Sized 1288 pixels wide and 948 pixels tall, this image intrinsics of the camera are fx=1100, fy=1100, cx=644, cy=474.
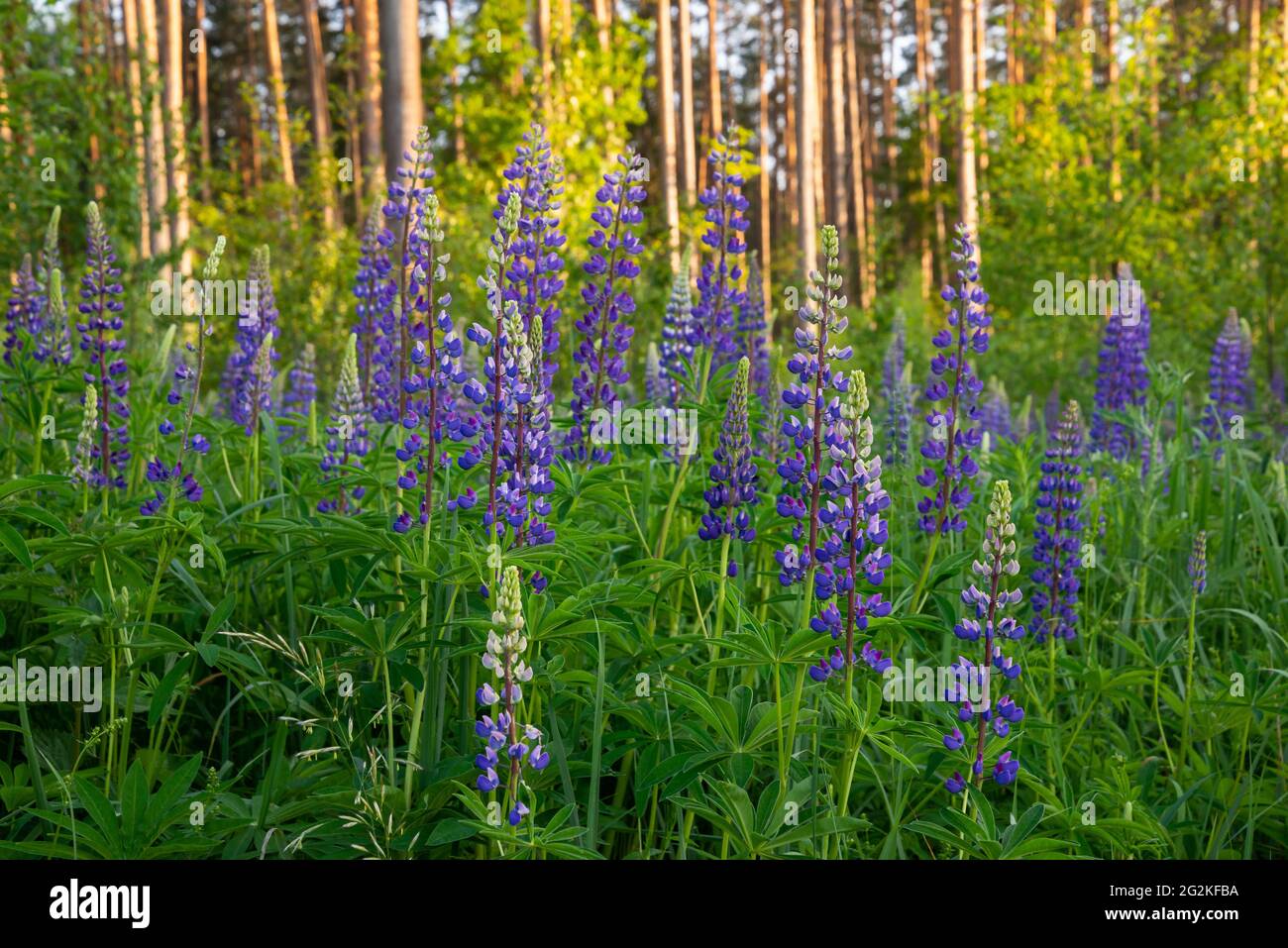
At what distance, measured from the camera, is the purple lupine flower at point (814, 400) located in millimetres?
2506

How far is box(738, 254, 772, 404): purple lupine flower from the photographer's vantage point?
15.6 ft

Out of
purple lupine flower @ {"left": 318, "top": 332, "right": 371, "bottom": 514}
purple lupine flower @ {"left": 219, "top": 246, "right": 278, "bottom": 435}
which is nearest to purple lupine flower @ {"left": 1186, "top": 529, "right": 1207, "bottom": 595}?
purple lupine flower @ {"left": 318, "top": 332, "right": 371, "bottom": 514}

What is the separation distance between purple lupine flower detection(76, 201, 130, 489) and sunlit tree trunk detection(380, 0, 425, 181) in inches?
207

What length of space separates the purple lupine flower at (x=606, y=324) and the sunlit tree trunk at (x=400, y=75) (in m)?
5.54

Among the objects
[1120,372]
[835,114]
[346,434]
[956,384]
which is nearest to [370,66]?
[835,114]

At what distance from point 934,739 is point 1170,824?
91cm

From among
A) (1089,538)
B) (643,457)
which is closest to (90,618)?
(643,457)

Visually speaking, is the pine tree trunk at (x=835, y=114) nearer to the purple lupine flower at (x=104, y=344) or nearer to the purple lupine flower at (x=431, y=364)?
the purple lupine flower at (x=104, y=344)

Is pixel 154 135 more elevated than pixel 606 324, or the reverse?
pixel 154 135

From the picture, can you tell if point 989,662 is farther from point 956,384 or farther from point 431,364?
point 431,364

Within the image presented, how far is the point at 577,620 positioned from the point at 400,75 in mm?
7352

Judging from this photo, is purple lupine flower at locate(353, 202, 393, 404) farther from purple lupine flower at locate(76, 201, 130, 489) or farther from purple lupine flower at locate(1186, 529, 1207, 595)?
purple lupine flower at locate(1186, 529, 1207, 595)

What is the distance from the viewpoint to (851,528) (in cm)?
238

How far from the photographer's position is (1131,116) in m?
14.0
